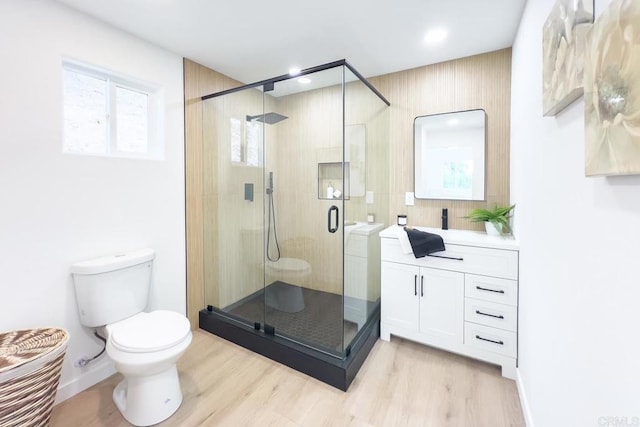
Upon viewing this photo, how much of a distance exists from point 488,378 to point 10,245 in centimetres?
308

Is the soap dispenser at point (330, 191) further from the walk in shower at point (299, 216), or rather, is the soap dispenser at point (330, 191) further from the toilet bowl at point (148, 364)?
the toilet bowl at point (148, 364)

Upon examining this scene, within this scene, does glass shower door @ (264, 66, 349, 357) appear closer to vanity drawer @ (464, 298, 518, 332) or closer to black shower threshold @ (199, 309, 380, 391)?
black shower threshold @ (199, 309, 380, 391)

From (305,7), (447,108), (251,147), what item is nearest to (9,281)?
(251,147)

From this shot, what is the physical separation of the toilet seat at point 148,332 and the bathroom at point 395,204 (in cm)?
43

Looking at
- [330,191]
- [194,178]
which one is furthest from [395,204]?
[194,178]

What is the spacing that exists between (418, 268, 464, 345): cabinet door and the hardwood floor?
203mm

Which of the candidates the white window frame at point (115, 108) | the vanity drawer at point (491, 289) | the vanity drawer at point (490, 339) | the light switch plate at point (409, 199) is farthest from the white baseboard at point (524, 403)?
the white window frame at point (115, 108)

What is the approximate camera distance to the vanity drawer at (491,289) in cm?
184

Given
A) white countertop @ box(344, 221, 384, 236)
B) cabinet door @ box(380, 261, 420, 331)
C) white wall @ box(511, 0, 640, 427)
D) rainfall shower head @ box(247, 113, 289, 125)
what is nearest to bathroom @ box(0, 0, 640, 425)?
white wall @ box(511, 0, 640, 427)

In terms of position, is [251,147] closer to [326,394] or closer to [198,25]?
[198,25]

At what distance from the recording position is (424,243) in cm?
206

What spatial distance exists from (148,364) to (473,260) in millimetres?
2141

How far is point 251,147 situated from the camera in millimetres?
2418

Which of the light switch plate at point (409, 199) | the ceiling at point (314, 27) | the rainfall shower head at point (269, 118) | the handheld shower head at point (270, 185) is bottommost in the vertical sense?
the light switch plate at point (409, 199)
